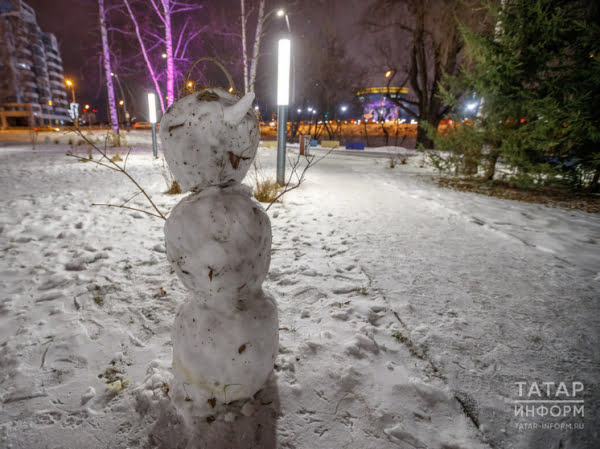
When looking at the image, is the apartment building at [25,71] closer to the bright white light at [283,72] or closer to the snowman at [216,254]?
the bright white light at [283,72]

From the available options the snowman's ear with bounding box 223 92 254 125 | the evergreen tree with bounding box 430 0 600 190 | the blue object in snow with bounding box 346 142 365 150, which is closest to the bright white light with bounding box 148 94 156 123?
the evergreen tree with bounding box 430 0 600 190

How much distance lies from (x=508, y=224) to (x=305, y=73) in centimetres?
2557

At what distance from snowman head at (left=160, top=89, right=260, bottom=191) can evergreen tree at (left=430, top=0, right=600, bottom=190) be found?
6457 mm

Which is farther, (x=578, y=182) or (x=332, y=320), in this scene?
(x=578, y=182)

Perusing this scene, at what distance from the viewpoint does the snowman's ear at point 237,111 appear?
117 centimetres

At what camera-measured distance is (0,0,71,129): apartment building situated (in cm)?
4009

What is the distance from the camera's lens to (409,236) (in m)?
3.92

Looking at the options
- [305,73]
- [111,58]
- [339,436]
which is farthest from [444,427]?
[305,73]

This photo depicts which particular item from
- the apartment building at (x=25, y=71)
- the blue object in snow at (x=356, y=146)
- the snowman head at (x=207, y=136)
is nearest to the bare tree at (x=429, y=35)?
the blue object in snow at (x=356, y=146)

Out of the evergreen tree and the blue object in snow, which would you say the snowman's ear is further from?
the blue object in snow

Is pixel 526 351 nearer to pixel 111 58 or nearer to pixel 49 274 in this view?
pixel 49 274

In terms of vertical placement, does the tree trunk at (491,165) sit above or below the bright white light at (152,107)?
below

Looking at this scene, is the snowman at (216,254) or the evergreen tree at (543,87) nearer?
the snowman at (216,254)

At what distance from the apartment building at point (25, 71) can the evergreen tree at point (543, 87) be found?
37.7m
